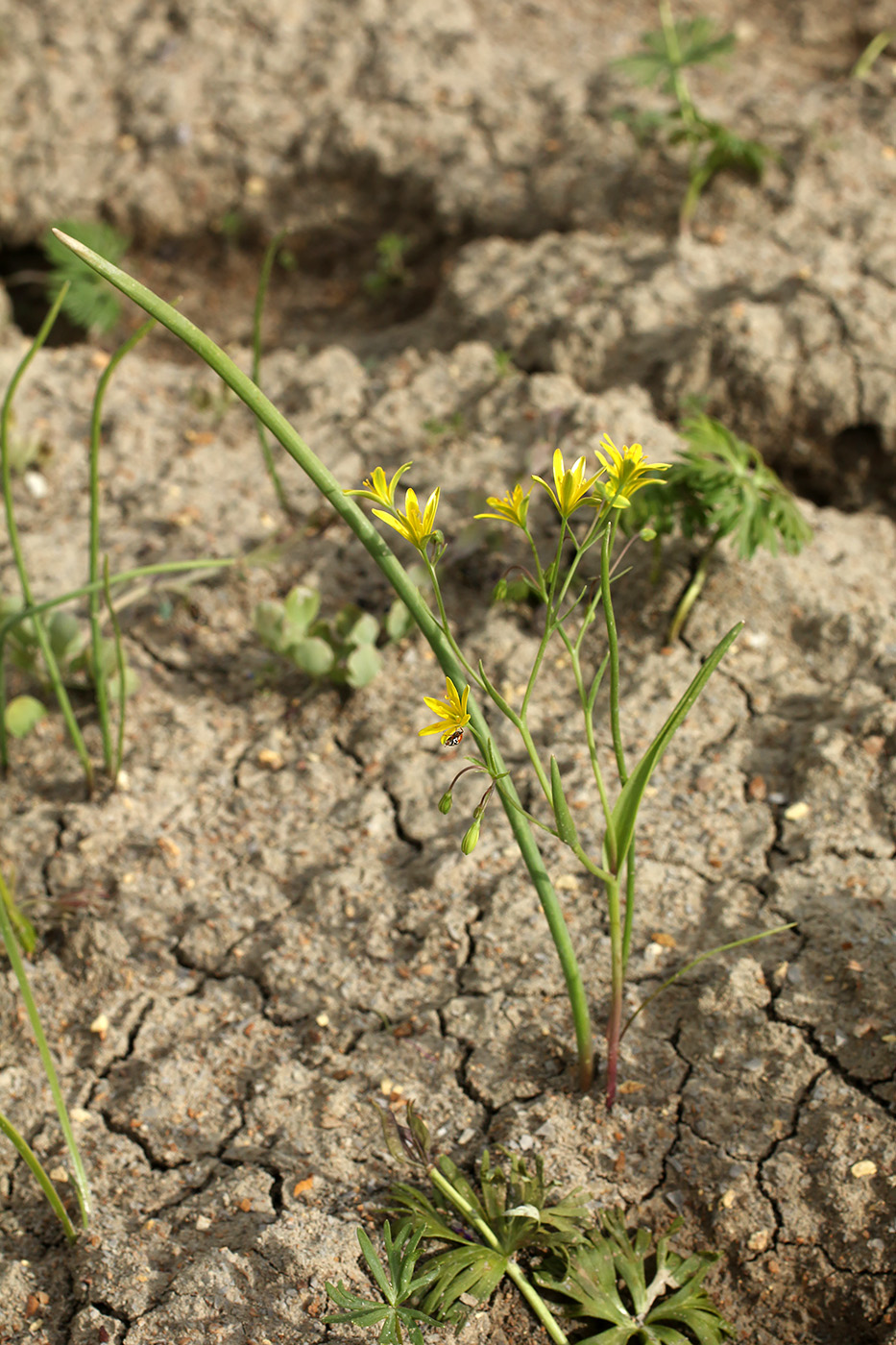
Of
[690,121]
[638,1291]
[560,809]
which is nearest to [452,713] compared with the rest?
[560,809]

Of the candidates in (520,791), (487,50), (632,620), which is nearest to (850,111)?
(487,50)

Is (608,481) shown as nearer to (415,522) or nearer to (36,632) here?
(415,522)

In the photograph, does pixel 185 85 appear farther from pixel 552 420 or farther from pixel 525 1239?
pixel 525 1239

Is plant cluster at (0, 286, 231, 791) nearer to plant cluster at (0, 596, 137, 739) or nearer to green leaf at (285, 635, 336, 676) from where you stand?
plant cluster at (0, 596, 137, 739)

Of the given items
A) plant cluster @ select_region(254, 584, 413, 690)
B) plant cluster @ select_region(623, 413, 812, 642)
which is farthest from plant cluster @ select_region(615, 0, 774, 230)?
plant cluster @ select_region(254, 584, 413, 690)

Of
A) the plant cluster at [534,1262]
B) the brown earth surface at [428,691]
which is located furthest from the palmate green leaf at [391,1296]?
the brown earth surface at [428,691]

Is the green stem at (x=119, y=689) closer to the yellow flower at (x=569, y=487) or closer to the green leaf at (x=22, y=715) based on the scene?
the green leaf at (x=22, y=715)

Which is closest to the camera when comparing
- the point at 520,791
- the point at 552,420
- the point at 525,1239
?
the point at 525,1239
